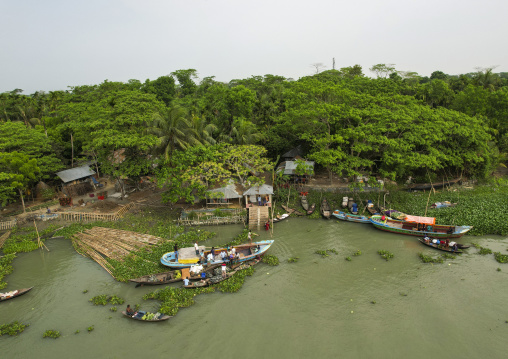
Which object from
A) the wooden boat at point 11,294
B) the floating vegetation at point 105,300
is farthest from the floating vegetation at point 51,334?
the wooden boat at point 11,294

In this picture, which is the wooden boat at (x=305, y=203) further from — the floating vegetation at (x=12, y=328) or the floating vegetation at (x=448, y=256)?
the floating vegetation at (x=12, y=328)

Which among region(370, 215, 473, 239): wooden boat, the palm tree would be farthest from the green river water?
the palm tree

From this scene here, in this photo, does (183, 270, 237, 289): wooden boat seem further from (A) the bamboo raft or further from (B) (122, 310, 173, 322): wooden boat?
(A) the bamboo raft

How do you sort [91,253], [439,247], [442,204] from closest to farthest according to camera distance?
[439,247]
[91,253]
[442,204]

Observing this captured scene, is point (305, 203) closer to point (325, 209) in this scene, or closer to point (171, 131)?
point (325, 209)

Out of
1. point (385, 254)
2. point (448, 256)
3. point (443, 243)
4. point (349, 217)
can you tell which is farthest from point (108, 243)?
point (443, 243)

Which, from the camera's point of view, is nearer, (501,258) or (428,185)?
(501,258)
